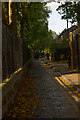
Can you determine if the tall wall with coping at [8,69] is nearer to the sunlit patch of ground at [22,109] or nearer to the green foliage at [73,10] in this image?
the sunlit patch of ground at [22,109]

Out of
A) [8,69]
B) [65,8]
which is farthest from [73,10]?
[8,69]

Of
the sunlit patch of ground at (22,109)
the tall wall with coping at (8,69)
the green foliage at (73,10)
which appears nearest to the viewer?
the sunlit patch of ground at (22,109)

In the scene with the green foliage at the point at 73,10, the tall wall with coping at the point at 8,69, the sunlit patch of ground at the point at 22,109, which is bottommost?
the sunlit patch of ground at the point at 22,109

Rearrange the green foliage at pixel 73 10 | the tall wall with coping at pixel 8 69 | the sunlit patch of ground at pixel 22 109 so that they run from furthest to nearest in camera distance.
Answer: the green foliage at pixel 73 10
the tall wall with coping at pixel 8 69
the sunlit patch of ground at pixel 22 109

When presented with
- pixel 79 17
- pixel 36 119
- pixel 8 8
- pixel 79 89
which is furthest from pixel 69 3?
pixel 36 119

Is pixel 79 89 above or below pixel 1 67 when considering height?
below

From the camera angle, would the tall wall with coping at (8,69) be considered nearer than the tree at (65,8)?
Yes

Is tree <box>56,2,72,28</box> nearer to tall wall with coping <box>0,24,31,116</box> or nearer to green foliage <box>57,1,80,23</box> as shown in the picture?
green foliage <box>57,1,80,23</box>

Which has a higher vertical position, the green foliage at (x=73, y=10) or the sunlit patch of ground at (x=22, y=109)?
the green foliage at (x=73, y=10)

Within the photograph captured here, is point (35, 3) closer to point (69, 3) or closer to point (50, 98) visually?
point (69, 3)

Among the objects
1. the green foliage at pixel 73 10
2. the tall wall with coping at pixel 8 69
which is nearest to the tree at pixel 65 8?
the green foliage at pixel 73 10


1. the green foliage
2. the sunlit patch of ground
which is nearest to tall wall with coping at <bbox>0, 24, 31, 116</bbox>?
the sunlit patch of ground

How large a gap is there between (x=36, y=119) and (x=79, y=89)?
154 inches

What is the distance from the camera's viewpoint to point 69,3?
1473 cm
